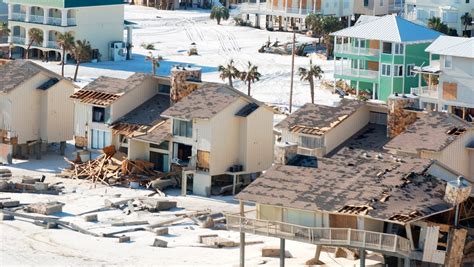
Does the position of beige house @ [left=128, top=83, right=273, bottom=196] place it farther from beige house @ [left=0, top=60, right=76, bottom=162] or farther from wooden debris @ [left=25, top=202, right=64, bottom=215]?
beige house @ [left=0, top=60, right=76, bottom=162]

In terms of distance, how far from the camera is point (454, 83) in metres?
83.8

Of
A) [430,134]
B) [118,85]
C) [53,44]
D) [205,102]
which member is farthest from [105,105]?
[53,44]

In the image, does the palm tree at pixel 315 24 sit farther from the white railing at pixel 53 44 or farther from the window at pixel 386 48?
the window at pixel 386 48

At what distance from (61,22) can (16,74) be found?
103 ft

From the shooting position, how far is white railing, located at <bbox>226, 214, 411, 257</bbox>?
55.6 metres

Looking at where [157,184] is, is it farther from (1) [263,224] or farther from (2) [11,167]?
(1) [263,224]

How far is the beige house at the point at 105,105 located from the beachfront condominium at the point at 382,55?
20.7 meters

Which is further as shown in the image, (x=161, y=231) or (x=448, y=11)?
(x=448, y=11)

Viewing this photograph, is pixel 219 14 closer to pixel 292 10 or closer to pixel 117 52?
pixel 292 10

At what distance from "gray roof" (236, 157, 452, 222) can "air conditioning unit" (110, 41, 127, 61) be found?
174 feet

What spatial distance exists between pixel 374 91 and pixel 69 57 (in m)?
22.6

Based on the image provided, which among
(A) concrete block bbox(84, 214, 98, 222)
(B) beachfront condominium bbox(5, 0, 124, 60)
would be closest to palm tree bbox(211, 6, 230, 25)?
(B) beachfront condominium bbox(5, 0, 124, 60)

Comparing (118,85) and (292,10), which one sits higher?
(292,10)

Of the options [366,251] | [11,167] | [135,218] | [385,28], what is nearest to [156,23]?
[385,28]
